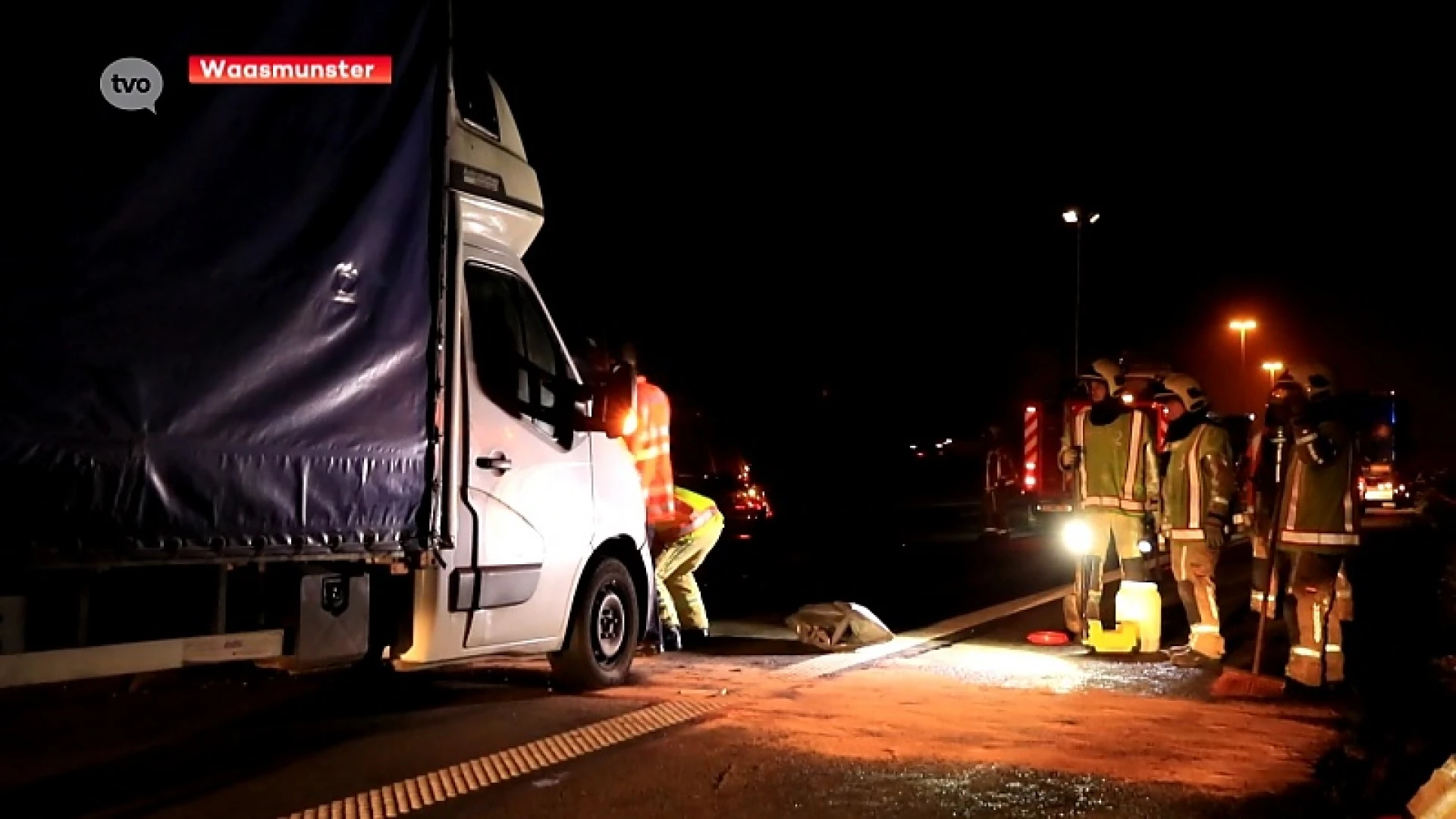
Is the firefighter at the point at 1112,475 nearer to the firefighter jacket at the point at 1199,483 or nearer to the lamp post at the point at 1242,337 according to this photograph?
the firefighter jacket at the point at 1199,483

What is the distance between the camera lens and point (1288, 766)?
6.64 meters

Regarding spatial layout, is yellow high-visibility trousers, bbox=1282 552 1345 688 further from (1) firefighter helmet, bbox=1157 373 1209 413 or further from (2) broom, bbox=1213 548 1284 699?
(1) firefighter helmet, bbox=1157 373 1209 413

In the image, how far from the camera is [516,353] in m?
7.48

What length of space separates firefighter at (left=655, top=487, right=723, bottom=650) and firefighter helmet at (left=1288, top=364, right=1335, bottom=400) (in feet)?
13.2

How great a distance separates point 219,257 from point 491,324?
2.34m

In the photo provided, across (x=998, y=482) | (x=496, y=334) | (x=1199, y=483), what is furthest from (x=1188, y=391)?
(x=998, y=482)

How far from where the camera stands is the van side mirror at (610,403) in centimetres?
762

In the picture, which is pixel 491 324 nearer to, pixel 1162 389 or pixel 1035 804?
pixel 1035 804

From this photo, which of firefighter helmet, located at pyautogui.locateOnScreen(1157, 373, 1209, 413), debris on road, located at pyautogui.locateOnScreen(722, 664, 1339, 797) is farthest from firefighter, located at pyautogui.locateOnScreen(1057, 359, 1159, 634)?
debris on road, located at pyautogui.locateOnScreen(722, 664, 1339, 797)

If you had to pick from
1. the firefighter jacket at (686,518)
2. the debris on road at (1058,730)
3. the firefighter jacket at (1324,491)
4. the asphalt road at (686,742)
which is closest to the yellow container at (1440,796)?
the asphalt road at (686,742)

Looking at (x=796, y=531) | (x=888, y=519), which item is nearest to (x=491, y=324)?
(x=796, y=531)

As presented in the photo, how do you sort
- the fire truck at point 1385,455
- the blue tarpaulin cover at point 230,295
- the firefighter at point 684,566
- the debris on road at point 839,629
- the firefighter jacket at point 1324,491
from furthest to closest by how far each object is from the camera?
the fire truck at point 1385,455, the debris on road at point 839,629, the firefighter at point 684,566, the firefighter jacket at point 1324,491, the blue tarpaulin cover at point 230,295

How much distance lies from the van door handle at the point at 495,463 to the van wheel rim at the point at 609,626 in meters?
1.37

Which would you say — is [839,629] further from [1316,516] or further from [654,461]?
[1316,516]
